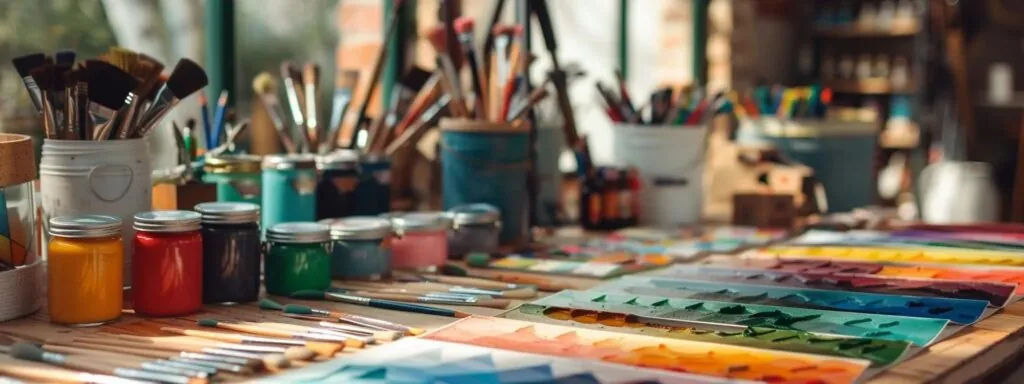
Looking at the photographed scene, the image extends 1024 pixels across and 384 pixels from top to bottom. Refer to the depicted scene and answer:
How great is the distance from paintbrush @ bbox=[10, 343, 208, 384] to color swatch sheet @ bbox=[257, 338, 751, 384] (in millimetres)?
88

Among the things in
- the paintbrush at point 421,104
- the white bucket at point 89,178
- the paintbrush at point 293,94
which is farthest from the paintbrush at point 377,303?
the paintbrush at point 421,104

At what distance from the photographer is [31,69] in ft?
4.55

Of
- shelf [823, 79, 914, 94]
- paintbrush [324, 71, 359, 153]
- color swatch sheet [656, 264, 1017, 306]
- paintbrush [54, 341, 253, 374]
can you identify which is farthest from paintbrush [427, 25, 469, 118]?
shelf [823, 79, 914, 94]

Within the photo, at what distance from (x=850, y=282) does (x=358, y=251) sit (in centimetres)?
71

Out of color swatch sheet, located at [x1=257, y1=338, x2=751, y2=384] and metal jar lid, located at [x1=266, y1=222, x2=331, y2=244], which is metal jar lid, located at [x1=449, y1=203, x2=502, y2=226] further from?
color swatch sheet, located at [x1=257, y1=338, x2=751, y2=384]

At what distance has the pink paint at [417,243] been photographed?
5.64 ft

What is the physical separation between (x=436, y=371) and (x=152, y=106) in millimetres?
614

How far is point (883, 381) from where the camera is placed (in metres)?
1.06

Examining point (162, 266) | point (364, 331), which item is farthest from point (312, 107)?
point (364, 331)

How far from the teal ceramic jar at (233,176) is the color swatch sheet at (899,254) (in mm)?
845

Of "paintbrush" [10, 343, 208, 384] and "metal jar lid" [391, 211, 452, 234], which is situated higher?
"metal jar lid" [391, 211, 452, 234]

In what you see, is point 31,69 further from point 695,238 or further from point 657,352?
point 695,238

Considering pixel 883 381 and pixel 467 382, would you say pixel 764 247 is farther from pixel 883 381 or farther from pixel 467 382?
pixel 467 382

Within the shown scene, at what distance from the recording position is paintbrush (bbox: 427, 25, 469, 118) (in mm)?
1965
